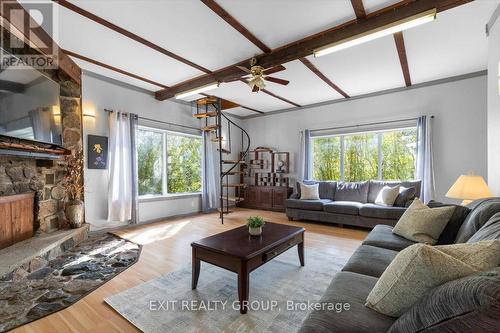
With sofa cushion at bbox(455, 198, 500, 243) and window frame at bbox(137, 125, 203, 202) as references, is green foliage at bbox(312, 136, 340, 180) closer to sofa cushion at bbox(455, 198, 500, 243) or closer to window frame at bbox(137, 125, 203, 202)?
window frame at bbox(137, 125, 203, 202)

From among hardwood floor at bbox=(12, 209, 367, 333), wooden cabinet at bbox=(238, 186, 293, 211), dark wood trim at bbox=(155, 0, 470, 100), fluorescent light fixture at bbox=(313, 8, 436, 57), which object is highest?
dark wood trim at bbox=(155, 0, 470, 100)

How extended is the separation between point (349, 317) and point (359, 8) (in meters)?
2.90

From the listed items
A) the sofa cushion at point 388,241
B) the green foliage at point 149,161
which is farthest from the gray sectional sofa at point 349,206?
the green foliage at point 149,161

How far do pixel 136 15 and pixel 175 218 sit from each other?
4.06 m

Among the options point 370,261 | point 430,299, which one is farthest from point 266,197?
point 430,299

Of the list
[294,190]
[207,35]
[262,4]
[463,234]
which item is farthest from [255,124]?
[463,234]

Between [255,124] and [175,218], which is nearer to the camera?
[175,218]

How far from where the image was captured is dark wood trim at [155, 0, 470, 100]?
237cm

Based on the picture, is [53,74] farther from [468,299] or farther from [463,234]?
[463,234]

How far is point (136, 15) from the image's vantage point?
8.34 ft

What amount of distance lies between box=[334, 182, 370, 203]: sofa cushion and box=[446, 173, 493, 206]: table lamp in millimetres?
2009

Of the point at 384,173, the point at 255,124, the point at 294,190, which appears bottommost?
the point at 294,190

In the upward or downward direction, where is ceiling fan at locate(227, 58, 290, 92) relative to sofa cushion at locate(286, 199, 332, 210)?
upward

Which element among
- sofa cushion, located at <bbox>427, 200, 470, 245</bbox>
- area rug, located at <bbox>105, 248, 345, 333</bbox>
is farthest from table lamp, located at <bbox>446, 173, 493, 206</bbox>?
area rug, located at <bbox>105, 248, 345, 333</bbox>
